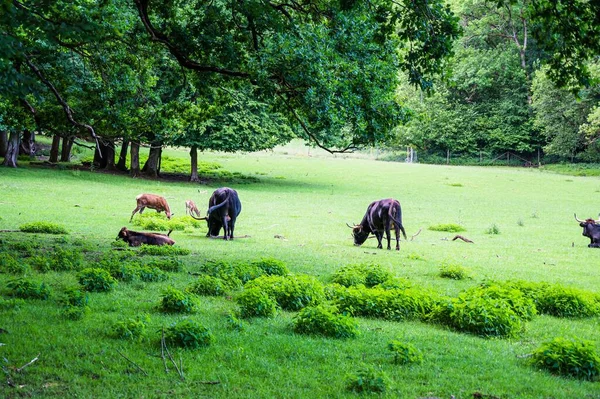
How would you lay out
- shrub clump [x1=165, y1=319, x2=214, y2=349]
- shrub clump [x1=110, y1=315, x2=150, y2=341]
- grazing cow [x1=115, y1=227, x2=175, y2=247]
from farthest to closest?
grazing cow [x1=115, y1=227, x2=175, y2=247] → shrub clump [x1=110, y1=315, x2=150, y2=341] → shrub clump [x1=165, y1=319, x2=214, y2=349]

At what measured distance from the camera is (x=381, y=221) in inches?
851

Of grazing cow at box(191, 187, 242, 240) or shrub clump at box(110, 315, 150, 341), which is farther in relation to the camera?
grazing cow at box(191, 187, 242, 240)

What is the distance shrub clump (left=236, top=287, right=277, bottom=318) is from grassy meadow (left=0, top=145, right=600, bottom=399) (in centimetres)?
18

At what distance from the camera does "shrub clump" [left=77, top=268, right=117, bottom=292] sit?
11.5 metres

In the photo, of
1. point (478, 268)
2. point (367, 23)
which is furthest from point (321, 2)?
point (478, 268)

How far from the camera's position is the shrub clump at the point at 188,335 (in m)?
8.48

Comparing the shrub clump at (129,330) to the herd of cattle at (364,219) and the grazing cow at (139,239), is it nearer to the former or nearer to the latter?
the grazing cow at (139,239)

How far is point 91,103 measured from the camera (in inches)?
746

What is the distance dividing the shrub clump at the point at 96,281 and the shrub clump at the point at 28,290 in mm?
847

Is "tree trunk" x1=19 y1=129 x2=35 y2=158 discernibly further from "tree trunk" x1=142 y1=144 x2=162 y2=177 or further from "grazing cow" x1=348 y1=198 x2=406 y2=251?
"grazing cow" x1=348 y1=198 x2=406 y2=251

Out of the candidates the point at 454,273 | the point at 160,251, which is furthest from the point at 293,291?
the point at 160,251

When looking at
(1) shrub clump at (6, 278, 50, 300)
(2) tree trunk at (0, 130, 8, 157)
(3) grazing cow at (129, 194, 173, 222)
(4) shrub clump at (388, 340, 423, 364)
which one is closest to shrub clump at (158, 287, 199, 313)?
(1) shrub clump at (6, 278, 50, 300)

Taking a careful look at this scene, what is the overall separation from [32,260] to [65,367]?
263 inches

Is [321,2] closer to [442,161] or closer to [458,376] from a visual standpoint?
[458,376]
